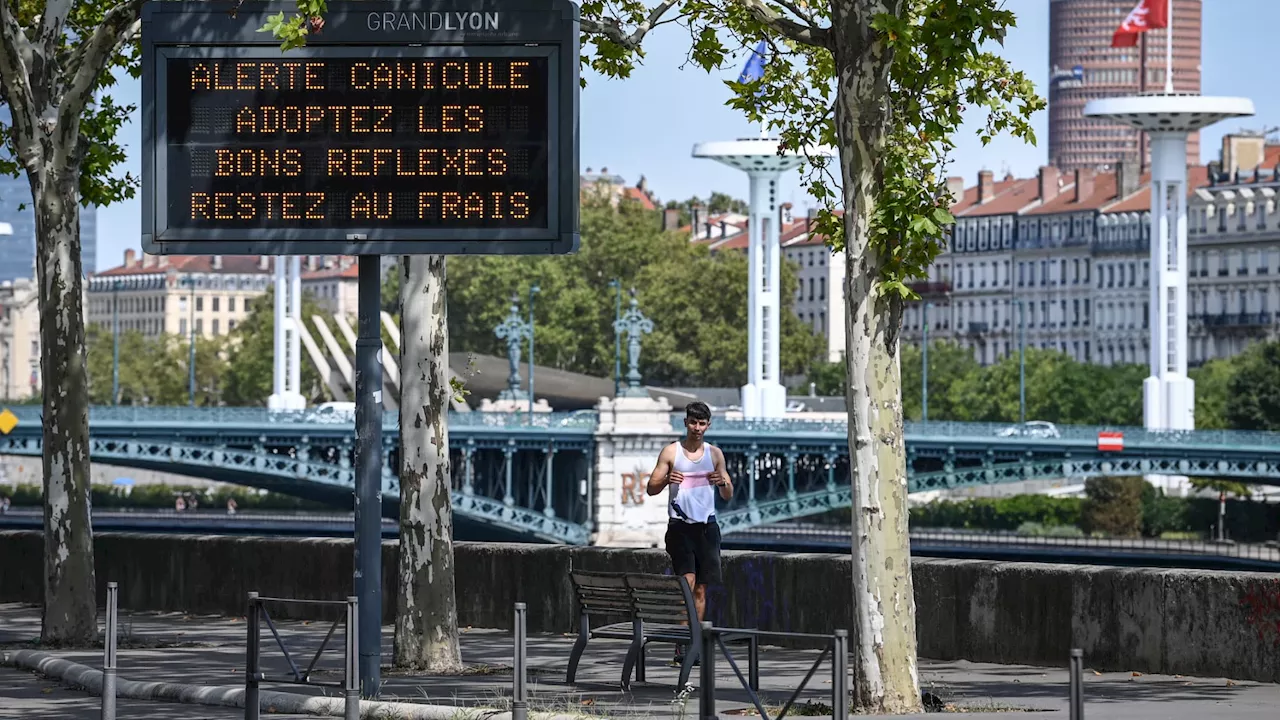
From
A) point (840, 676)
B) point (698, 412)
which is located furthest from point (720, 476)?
point (840, 676)

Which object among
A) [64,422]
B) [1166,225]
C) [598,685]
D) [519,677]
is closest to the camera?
[519,677]

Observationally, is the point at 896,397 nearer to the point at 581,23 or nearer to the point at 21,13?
the point at 581,23

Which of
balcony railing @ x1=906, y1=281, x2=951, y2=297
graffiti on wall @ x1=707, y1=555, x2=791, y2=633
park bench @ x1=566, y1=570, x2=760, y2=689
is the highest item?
balcony railing @ x1=906, y1=281, x2=951, y2=297

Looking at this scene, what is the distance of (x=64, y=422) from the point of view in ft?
72.0

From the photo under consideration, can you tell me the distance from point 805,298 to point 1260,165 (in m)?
37.7

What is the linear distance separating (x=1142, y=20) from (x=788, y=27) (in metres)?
77.5

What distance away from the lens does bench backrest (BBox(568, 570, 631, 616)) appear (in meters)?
16.4

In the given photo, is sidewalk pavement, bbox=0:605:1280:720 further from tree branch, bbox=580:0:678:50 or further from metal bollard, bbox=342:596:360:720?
tree branch, bbox=580:0:678:50

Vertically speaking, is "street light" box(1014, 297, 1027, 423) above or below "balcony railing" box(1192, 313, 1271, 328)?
below

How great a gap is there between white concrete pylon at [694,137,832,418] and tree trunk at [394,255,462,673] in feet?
302

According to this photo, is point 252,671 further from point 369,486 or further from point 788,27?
point 788,27

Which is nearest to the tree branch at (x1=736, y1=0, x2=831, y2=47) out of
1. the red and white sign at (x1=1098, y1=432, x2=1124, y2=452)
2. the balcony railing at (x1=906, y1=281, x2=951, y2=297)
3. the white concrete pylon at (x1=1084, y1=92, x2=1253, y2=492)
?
the red and white sign at (x1=1098, y1=432, x2=1124, y2=452)

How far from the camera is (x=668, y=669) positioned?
18.6 meters

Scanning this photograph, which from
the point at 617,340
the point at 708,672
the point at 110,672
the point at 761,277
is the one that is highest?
the point at 761,277
